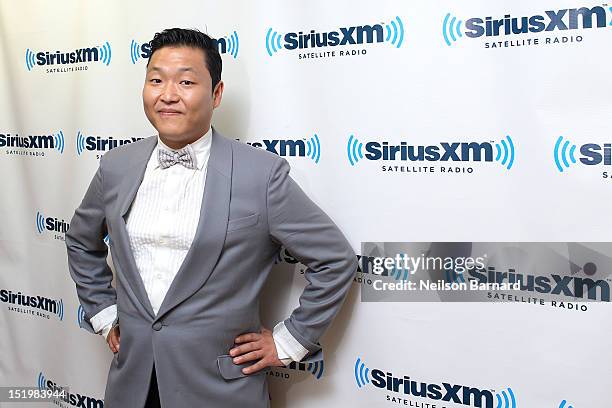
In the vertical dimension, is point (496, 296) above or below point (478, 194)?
below

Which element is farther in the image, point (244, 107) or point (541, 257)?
point (244, 107)

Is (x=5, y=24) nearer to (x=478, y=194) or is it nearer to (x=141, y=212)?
(x=141, y=212)

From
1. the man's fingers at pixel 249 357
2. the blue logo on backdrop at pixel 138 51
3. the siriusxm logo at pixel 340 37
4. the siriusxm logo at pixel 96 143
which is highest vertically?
the blue logo on backdrop at pixel 138 51

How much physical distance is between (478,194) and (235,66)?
0.78m

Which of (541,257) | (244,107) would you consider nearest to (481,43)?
(541,257)

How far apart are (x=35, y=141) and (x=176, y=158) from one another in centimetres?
101

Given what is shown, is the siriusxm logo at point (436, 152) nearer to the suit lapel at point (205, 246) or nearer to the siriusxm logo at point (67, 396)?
the suit lapel at point (205, 246)

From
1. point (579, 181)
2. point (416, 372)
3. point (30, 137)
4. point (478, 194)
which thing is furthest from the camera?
point (30, 137)

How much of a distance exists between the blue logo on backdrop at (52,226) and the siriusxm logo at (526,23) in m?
1.49

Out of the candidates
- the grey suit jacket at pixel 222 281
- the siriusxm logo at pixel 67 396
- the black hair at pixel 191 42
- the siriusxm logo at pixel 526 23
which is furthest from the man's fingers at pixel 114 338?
the siriusxm logo at pixel 526 23

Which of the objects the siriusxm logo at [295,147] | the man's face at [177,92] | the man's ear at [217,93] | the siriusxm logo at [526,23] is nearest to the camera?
the siriusxm logo at [526,23]

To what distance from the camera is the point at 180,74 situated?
136 cm

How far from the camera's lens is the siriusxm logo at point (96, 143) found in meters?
1.93

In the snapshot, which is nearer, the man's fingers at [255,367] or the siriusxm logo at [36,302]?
the man's fingers at [255,367]
